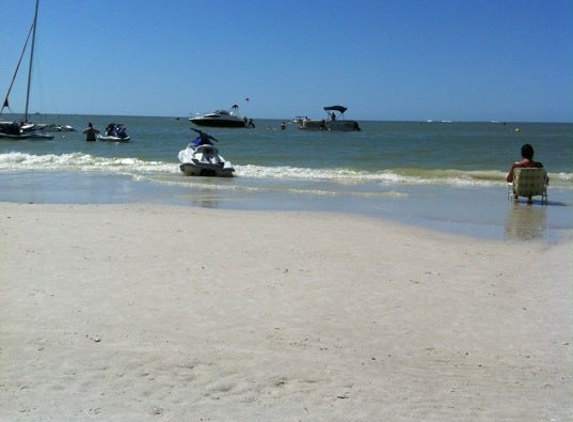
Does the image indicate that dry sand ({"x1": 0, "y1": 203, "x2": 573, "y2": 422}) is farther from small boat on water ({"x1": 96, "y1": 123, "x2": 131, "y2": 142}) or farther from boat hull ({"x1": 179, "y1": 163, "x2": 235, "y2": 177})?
small boat on water ({"x1": 96, "y1": 123, "x2": 131, "y2": 142})

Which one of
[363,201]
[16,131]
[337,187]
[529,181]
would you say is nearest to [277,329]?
[363,201]

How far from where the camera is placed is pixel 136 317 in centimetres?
623

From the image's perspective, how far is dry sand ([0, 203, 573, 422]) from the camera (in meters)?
4.59

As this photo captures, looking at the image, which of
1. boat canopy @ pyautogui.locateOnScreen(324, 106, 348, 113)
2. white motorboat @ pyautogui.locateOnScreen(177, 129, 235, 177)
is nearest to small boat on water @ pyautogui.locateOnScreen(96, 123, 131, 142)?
white motorboat @ pyautogui.locateOnScreen(177, 129, 235, 177)

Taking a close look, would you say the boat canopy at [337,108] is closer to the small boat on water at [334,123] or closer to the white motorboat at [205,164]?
the small boat on water at [334,123]

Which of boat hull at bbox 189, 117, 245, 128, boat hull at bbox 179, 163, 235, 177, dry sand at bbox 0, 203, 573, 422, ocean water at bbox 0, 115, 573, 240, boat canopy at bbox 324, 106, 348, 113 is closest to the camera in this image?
dry sand at bbox 0, 203, 573, 422

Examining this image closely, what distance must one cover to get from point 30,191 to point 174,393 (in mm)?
15600

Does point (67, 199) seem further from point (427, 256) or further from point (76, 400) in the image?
point (76, 400)

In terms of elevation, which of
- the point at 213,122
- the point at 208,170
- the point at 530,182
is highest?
the point at 213,122

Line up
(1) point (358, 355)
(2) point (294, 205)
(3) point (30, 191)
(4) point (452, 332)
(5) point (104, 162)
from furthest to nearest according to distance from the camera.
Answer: (5) point (104, 162) < (3) point (30, 191) < (2) point (294, 205) < (4) point (452, 332) < (1) point (358, 355)

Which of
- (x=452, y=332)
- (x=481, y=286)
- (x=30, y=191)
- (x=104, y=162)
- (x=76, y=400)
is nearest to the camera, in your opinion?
(x=76, y=400)

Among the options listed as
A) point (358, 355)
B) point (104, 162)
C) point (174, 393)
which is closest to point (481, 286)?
point (358, 355)

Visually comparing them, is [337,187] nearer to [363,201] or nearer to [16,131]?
[363,201]

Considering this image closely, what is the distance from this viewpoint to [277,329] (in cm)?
607
